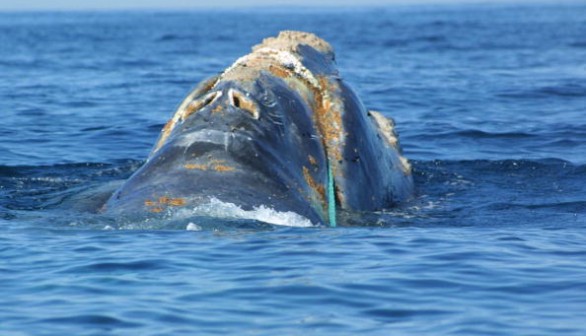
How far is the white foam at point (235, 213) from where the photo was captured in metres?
8.14

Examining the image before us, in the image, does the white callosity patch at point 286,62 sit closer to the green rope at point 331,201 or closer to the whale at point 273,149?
the whale at point 273,149

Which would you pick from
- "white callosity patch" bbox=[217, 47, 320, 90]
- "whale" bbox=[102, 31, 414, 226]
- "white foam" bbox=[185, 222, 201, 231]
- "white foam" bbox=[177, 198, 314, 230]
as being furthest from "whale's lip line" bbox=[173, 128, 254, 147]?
"white callosity patch" bbox=[217, 47, 320, 90]

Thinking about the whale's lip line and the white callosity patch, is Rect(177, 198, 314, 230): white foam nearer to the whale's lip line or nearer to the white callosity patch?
the whale's lip line

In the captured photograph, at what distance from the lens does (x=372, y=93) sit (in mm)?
23016

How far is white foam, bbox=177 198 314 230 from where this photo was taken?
8141 mm

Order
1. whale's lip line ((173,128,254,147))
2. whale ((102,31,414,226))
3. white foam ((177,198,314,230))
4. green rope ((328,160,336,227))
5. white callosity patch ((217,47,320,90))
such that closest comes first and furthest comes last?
white foam ((177,198,314,230))
whale ((102,31,414,226))
whale's lip line ((173,128,254,147))
green rope ((328,160,336,227))
white callosity patch ((217,47,320,90))

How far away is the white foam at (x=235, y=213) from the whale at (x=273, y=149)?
0.03 m

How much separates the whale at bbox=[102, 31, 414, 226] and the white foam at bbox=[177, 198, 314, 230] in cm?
3

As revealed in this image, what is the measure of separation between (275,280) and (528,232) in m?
2.87

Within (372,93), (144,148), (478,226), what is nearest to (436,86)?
(372,93)

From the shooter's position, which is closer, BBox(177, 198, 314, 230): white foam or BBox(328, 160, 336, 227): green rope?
BBox(177, 198, 314, 230): white foam

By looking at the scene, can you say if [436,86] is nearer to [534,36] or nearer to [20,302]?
[20,302]

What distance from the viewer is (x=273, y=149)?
8.82m

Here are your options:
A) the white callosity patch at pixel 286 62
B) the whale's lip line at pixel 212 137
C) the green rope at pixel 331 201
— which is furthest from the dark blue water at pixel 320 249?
the white callosity patch at pixel 286 62
